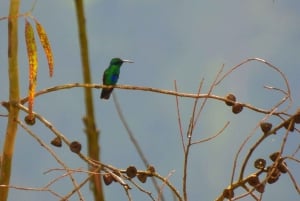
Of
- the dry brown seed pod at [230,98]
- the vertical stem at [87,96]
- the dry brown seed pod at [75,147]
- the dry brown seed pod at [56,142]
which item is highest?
the dry brown seed pod at [230,98]

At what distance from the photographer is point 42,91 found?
2.49 ft

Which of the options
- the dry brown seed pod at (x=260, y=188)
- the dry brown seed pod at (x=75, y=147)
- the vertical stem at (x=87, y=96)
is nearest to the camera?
the vertical stem at (x=87, y=96)

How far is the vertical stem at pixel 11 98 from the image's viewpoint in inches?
27.9

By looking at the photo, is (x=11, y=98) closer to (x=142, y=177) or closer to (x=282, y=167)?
(x=142, y=177)

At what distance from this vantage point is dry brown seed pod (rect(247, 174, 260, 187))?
0.78 meters

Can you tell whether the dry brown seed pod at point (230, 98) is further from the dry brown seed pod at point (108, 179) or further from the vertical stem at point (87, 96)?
the vertical stem at point (87, 96)

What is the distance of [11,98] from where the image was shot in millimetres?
743

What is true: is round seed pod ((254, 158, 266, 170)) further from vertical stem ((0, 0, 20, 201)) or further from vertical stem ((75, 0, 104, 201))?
vertical stem ((75, 0, 104, 201))

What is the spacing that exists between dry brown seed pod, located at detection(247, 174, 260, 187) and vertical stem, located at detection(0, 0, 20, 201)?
328 millimetres

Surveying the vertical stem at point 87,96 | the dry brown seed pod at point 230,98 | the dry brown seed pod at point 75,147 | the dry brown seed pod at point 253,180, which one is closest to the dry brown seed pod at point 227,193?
the dry brown seed pod at point 253,180

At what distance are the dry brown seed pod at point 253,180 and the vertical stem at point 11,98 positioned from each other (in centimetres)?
33

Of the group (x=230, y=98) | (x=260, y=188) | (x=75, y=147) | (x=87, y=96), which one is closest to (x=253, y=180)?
(x=260, y=188)

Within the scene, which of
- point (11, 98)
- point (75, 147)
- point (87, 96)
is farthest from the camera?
point (11, 98)

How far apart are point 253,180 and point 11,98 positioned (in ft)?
1.15
